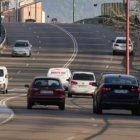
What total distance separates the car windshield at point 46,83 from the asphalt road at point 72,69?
1047 millimetres

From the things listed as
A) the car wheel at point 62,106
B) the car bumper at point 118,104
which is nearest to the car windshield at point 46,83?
the car wheel at point 62,106

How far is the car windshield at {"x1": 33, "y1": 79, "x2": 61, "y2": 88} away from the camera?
34.7 m

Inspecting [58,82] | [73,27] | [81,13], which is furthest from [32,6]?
[58,82]

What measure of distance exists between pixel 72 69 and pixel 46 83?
114ft

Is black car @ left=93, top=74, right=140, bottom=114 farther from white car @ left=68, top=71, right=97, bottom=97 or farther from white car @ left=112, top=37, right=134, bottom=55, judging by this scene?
white car @ left=112, top=37, right=134, bottom=55

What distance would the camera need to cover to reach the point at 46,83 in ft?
114

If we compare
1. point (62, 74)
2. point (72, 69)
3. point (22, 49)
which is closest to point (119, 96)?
point (62, 74)

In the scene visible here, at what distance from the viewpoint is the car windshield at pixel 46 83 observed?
34688mm

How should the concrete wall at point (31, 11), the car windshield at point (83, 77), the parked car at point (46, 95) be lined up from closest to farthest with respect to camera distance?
the parked car at point (46, 95), the car windshield at point (83, 77), the concrete wall at point (31, 11)

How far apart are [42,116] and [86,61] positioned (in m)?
47.3

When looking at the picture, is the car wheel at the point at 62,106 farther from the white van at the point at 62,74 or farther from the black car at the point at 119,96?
the white van at the point at 62,74

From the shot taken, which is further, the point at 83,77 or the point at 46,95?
the point at 83,77

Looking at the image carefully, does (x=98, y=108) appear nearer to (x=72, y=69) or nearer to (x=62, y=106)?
(x=62, y=106)

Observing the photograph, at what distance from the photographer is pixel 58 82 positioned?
115ft
